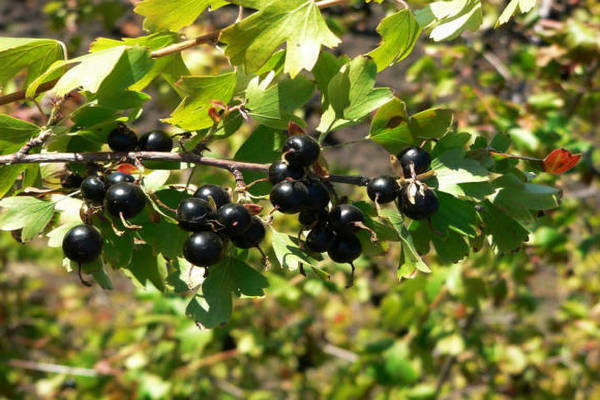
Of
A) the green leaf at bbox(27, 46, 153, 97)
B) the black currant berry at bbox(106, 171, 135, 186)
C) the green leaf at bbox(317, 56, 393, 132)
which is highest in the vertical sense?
the green leaf at bbox(27, 46, 153, 97)

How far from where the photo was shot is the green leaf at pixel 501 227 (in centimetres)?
106

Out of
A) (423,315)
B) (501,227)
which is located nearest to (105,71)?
(501,227)

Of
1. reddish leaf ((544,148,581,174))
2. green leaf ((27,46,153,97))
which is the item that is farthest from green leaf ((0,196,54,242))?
reddish leaf ((544,148,581,174))

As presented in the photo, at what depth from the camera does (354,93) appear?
3.23 ft

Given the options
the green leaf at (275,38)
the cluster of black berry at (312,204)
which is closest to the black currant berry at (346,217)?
the cluster of black berry at (312,204)

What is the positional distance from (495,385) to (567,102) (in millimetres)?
1569

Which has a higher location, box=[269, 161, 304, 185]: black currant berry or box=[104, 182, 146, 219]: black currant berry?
box=[104, 182, 146, 219]: black currant berry

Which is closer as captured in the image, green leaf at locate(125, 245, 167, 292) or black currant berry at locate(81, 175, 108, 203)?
black currant berry at locate(81, 175, 108, 203)

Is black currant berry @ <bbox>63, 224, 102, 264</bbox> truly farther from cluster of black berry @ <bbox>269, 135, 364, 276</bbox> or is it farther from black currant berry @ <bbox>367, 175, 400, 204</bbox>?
black currant berry @ <bbox>367, 175, 400, 204</bbox>

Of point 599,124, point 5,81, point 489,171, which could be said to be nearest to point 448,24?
point 489,171

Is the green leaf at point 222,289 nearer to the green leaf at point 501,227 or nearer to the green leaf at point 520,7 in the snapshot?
the green leaf at point 501,227

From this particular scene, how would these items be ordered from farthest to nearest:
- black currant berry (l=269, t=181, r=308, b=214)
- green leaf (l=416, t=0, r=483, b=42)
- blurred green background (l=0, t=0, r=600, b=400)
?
blurred green background (l=0, t=0, r=600, b=400)
green leaf (l=416, t=0, r=483, b=42)
black currant berry (l=269, t=181, r=308, b=214)

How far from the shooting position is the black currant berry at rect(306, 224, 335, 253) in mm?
971

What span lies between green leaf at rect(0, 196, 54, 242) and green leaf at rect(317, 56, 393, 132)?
528 millimetres
